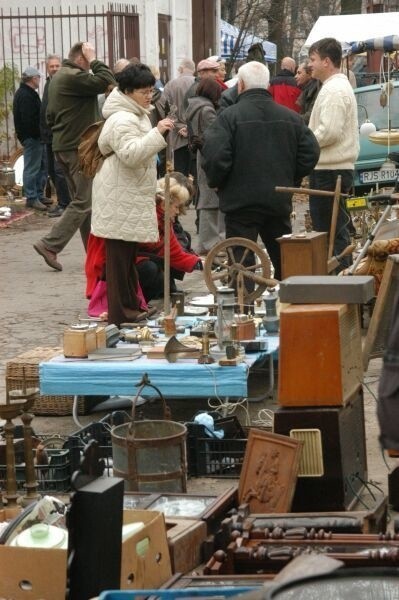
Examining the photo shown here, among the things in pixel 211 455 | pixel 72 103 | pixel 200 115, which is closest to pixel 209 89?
pixel 200 115

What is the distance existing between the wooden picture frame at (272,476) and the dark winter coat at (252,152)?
363 cm

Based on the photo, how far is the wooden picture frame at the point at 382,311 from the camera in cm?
766

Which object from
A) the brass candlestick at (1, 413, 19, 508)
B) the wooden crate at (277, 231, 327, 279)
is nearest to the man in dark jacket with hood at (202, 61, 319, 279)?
the wooden crate at (277, 231, 327, 279)

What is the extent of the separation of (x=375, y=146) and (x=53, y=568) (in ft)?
37.0

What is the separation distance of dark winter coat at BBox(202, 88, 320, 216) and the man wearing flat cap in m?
8.81

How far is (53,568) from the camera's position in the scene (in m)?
4.56

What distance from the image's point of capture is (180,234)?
10.9 meters

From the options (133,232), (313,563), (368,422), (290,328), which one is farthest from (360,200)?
(313,563)

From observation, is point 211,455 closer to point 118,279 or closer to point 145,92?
point 118,279

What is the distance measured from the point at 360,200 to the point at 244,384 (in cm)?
453

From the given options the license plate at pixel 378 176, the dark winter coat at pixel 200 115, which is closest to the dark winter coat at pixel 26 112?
the dark winter coat at pixel 200 115

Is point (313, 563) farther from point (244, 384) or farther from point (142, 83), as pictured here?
point (142, 83)

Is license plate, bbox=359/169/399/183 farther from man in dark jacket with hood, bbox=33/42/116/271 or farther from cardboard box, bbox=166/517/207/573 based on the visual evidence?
cardboard box, bbox=166/517/207/573

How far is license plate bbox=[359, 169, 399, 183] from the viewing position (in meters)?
14.3
